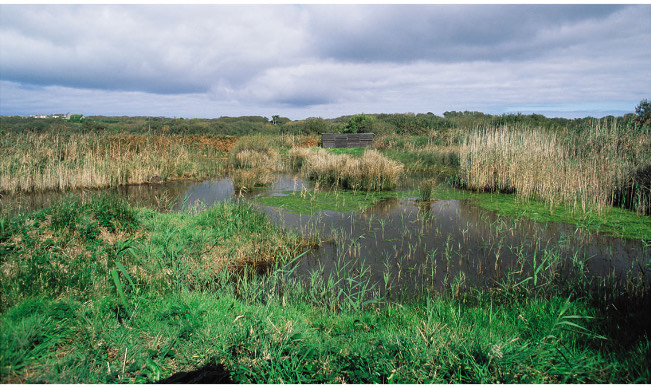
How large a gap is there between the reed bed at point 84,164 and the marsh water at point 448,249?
1577 mm

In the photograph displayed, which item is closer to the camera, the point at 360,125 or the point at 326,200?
the point at 326,200

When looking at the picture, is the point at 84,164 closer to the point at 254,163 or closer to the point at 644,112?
the point at 254,163

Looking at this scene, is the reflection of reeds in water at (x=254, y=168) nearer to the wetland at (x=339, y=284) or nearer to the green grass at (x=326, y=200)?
the green grass at (x=326, y=200)

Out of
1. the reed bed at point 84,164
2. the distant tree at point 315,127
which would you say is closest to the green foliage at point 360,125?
the distant tree at point 315,127

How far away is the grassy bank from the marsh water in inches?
20.7

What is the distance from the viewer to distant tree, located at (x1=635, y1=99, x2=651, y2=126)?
51.1 feet

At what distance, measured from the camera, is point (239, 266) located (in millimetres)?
5383

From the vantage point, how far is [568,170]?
9047mm

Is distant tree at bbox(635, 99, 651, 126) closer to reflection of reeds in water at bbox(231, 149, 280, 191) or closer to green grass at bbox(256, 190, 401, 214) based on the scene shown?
green grass at bbox(256, 190, 401, 214)

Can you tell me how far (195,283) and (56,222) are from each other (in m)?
2.60

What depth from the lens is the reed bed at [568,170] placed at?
27.9ft

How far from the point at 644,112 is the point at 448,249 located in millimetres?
17871

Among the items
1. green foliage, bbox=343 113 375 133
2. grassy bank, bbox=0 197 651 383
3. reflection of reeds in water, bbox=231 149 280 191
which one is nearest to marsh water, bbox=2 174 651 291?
grassy bank, bbox=0 197 651 383

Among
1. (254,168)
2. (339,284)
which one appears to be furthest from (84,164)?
(339,284)
